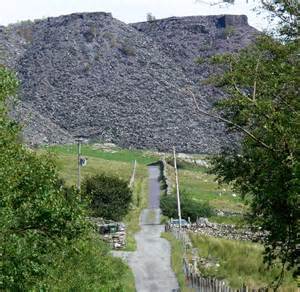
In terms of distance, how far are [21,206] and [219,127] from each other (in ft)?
528

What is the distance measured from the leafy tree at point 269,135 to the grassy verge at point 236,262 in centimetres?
1266

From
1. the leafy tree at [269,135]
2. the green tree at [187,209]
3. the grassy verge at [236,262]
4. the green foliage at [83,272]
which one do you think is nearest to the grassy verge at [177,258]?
the grassy verge at [236,262]

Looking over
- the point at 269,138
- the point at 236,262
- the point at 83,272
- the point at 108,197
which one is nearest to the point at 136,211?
the point at 108,197

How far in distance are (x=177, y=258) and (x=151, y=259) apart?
1.62 m

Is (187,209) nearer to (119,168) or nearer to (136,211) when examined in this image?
(136,211)

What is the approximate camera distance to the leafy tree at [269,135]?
13.6 m

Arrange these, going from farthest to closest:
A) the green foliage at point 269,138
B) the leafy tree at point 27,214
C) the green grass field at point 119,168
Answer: the green grass field at point 119,168 → the leafy tree at point 27,214 → the green foliage at point 269,138

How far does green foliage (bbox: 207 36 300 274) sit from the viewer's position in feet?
44.7

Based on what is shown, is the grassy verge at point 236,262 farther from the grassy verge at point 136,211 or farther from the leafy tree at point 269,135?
the leafy tree at point 269,135

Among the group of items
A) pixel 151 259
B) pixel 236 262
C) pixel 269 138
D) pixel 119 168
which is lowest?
pixel 151 259

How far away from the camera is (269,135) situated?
14.2 m

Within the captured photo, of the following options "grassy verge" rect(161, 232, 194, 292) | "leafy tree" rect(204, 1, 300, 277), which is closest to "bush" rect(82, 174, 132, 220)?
"grassy verge" rect(161, 232, 194, 292)

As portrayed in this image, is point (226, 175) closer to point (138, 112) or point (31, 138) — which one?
point (31, 138)

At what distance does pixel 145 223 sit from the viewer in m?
56.8
